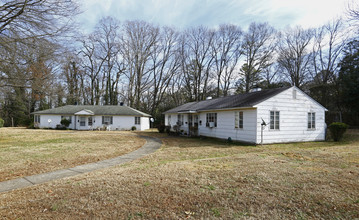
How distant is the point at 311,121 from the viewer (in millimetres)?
15523

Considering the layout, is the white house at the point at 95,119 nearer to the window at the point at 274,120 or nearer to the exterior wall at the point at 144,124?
the exterior wall at the point at 144,124

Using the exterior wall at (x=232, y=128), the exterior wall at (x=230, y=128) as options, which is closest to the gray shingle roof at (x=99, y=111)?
the exterior wall at (x=230, y=128)

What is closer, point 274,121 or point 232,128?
point 274,121

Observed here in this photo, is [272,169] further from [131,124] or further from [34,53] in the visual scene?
[131,124]

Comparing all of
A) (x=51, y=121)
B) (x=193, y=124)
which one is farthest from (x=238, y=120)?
(x=51, y=121)

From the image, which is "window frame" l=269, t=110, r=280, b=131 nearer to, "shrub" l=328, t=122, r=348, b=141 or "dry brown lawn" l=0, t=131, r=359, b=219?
"shrub" l=328, t=122, r=348, b=141

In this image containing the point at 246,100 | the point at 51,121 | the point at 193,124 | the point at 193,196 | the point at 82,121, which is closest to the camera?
the point at 193,196

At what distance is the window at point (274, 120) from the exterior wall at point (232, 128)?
1503mm

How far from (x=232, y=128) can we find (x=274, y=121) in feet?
9.57

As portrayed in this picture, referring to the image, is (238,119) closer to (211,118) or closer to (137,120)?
(211,118)

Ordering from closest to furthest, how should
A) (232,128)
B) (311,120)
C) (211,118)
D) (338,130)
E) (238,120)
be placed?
(238,120) < (232,128) < (338,130) < (311,120) < (211,118)

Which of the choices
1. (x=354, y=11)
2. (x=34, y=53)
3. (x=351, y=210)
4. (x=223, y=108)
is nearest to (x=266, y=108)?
(x=223, y=108)

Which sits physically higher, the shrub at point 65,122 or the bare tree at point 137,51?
the bare tree at point 137,51

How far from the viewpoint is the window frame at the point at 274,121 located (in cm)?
1373
